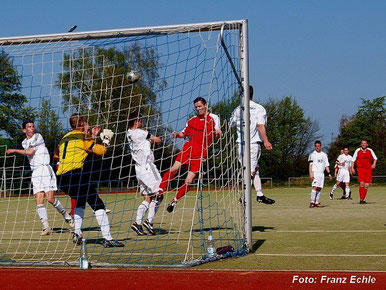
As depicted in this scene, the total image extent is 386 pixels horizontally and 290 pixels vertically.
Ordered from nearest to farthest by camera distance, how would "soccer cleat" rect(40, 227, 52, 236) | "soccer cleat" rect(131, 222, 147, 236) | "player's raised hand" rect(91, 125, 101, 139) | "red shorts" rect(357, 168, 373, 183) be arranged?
"player's raised hand" rect(91, 125, 101, 139), "soccer cleat" rect(131, 222, 147, 236), "soccer cleat" rect(40, 227, 52, 236), "red shorts" rect(357, 168, 373, 183)

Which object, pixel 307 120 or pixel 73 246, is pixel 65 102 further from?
pixel 307 120

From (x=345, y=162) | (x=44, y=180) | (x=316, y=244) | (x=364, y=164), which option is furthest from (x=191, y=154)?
(x=345, y=162)

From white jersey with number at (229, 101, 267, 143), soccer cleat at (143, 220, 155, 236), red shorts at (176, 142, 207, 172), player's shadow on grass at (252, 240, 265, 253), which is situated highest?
white jersey with number at (229, 101, 267, 143)

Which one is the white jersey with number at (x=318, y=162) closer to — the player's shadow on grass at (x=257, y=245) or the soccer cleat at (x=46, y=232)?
the soccer cleat at (x=46, y=232)

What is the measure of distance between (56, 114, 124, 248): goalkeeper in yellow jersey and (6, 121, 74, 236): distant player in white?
1.27m

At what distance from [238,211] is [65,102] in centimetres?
292

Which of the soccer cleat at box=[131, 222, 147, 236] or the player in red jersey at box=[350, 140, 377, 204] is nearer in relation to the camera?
the soccer cleat at box=[131, 222, 147, 236]

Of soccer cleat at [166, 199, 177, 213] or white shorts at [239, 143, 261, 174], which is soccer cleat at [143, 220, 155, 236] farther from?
white shorts at [239, 143, 261, 174]

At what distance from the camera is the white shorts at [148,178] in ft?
42.3

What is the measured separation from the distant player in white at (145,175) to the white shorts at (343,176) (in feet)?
55.9

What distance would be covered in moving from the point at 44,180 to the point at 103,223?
3555 millimetres

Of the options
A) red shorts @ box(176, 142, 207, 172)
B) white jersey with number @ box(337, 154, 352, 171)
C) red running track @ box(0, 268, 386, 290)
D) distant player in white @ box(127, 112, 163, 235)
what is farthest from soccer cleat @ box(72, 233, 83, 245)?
white jersey with number @ box(337, 154, 352, 171)

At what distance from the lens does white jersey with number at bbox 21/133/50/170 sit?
12.5 metres

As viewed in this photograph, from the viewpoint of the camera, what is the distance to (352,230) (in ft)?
41.4
